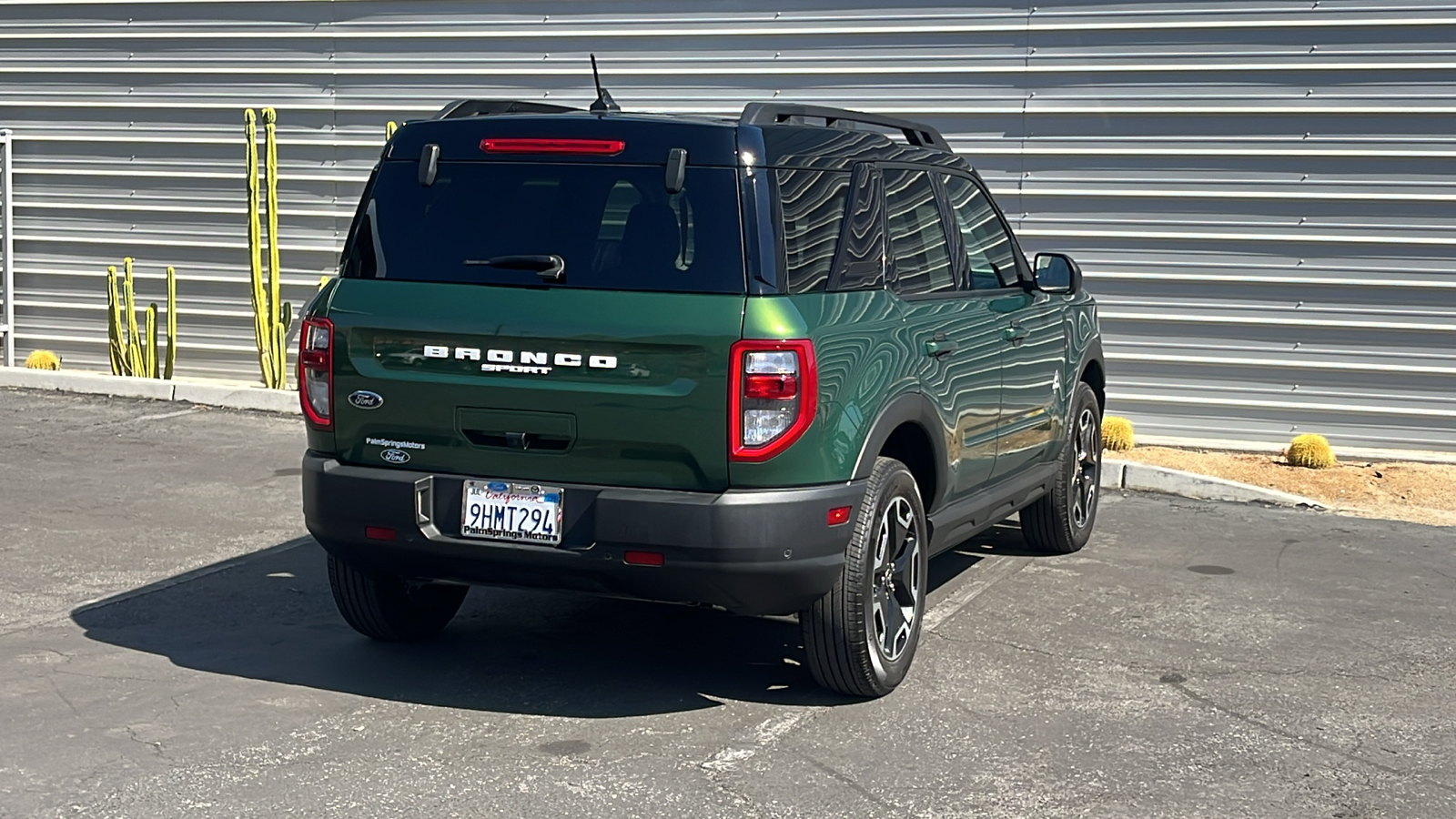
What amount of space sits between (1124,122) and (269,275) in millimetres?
6491

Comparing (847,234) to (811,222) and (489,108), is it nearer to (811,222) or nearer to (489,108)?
(811,222)

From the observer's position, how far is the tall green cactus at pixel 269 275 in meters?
13.2

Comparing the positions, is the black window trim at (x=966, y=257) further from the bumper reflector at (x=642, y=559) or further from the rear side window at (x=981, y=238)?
the bumper reflector at (x=642, y=559)

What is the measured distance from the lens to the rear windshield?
212 inches

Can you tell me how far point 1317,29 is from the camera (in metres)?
11.3

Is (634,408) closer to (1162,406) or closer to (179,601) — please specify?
(179,601)

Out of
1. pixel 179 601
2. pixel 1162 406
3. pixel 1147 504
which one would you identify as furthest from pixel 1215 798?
pixel 1162 406

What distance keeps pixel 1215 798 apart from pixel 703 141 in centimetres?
250

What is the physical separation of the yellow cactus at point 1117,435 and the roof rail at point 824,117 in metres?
4.45

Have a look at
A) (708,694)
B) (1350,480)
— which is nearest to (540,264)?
(708,694)

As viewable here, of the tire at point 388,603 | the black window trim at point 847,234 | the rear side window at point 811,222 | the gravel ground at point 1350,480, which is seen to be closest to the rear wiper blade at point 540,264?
the rear side window at point 811,222

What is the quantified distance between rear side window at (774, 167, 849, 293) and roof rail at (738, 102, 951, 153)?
226mm

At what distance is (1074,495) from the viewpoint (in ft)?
27.4

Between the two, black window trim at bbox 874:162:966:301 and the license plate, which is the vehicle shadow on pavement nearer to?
the license plate
